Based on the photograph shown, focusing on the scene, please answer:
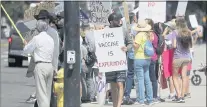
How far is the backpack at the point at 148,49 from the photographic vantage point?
14.2 m

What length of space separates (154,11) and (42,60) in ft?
22.0

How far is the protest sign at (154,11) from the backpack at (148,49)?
3036mm

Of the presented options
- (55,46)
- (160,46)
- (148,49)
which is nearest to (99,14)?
(148,49)

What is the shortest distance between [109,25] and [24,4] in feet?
166

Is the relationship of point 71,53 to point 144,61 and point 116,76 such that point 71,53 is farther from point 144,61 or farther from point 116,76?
point 144,61

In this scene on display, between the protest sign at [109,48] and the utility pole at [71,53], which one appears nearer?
the utility pole at [71,53]

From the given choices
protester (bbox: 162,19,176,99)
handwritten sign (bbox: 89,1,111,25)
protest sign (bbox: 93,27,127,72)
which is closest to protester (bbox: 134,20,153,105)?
handwritten sign (bbox: 89,1,111,25)

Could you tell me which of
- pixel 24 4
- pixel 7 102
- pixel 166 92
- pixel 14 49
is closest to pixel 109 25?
pixel 7 102

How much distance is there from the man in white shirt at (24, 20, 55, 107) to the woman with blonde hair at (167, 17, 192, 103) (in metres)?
4.61

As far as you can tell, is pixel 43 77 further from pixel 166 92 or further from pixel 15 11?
pixel 15 11

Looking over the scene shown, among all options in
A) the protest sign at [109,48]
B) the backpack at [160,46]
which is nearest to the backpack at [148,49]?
the backpack at [160,46]

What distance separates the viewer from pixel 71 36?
8.95 m

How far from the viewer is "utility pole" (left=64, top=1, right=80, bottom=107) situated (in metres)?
8.95

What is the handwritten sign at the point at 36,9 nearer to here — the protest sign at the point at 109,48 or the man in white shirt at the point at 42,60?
the protest sign at the point at 109,48
